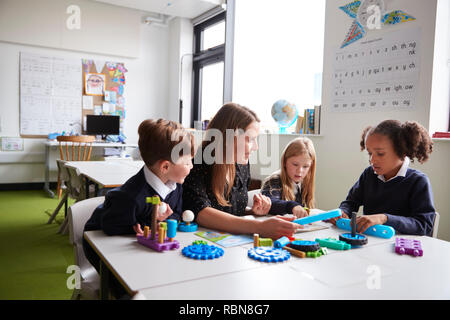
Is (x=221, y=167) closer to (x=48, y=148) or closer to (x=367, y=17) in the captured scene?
(x=367, y=17)

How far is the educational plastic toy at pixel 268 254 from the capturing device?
37.0 inches

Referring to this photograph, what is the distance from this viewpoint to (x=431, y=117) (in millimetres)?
2385

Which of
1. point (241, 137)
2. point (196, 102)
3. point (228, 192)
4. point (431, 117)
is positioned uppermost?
point (196, 102)

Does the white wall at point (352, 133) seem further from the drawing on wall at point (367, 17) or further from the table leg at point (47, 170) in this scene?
the table leg at point (47, 170)

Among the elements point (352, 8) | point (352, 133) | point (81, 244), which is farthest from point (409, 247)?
point (352, 8)

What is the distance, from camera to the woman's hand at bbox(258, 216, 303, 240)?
112 cm

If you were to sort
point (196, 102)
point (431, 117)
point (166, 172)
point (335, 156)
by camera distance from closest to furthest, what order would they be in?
point (166, 172) < point (431, 117) < point (335, 156) < point (196, 102)

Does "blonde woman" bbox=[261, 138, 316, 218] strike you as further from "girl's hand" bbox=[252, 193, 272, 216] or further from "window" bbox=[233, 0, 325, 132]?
"window" bbox=[233, 0, 325, 132]

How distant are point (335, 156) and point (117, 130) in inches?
152

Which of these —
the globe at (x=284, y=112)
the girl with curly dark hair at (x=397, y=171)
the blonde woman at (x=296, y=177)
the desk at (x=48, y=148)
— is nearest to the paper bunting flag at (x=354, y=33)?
the globe at (x=284, y=112)

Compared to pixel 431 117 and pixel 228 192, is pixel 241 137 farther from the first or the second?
pixel 431 117

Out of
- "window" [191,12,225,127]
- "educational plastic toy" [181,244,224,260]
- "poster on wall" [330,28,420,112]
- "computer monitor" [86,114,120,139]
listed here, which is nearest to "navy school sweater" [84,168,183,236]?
"educational plastic toy" [181,244,224,260]

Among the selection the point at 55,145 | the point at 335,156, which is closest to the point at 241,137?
the point at 335,156
